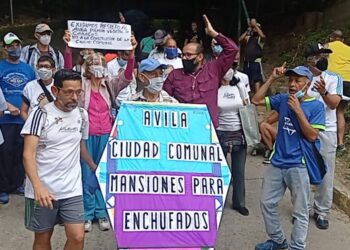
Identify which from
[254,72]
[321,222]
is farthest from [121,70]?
[254,72]

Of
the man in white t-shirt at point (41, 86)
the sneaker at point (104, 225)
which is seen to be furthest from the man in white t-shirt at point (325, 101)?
the man in white t-shirt at point (41, 86)

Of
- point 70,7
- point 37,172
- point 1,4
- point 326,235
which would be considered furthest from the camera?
point 70,7

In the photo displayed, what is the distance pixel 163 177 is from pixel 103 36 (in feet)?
5.64

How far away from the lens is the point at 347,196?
269 inches

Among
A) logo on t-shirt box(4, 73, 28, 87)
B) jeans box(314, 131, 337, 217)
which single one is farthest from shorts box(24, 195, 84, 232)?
jeans box(314, 131, 337, 217)

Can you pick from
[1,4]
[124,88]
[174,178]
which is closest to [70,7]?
[1,4]

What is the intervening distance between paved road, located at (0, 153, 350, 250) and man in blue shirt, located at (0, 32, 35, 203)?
0.24m

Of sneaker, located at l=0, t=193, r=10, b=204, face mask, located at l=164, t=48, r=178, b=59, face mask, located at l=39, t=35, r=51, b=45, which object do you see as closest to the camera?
sneaker, located at l=0, t=193, r=10, b=204

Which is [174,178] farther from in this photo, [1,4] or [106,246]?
[1,4]

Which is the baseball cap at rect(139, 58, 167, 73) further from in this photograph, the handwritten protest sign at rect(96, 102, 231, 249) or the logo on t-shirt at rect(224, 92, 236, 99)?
the logo on t-shirt at rect(224, 92, 236, 99)

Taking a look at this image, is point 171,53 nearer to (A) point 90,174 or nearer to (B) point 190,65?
(B) point 190,65

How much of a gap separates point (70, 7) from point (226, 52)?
19.9 m

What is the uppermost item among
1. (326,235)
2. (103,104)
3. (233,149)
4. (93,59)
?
(93,59)

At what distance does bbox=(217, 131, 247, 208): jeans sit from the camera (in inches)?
253
